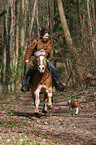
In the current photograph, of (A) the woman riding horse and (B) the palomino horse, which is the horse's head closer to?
(B) the palomino horse

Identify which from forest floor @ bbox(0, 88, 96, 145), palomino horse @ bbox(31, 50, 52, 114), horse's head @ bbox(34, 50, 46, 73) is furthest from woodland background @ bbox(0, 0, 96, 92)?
horse's head @ bbox(34, 50, 46, 73)

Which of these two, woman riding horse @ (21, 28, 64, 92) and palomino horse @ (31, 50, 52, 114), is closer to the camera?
palomino horse @ (31, 50, 52, 114)

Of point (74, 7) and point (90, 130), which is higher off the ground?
point (74, 7)

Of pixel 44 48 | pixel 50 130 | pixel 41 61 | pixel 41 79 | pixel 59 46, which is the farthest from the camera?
pixel 59 46

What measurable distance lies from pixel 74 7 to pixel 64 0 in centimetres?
111

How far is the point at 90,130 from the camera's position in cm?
833

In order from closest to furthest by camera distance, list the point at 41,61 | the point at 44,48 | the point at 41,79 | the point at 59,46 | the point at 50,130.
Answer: the point at 50,130 → the point at 41,61 → the point at 41,79 → the point at 44,48 → the point at 59,46

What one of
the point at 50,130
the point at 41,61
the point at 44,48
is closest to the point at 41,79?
the point at 41,61

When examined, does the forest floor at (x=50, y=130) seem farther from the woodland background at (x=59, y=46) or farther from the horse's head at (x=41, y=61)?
the woodland background at (x=59, y=46)

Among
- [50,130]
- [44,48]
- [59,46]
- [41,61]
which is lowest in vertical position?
[50,130]

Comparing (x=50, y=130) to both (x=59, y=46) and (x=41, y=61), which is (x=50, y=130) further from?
(x=59, y=46)

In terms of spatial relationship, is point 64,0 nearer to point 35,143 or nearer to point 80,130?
point 80,130

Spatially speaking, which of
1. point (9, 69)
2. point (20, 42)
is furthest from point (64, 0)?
point (9, 69)

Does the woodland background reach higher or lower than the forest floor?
higher
